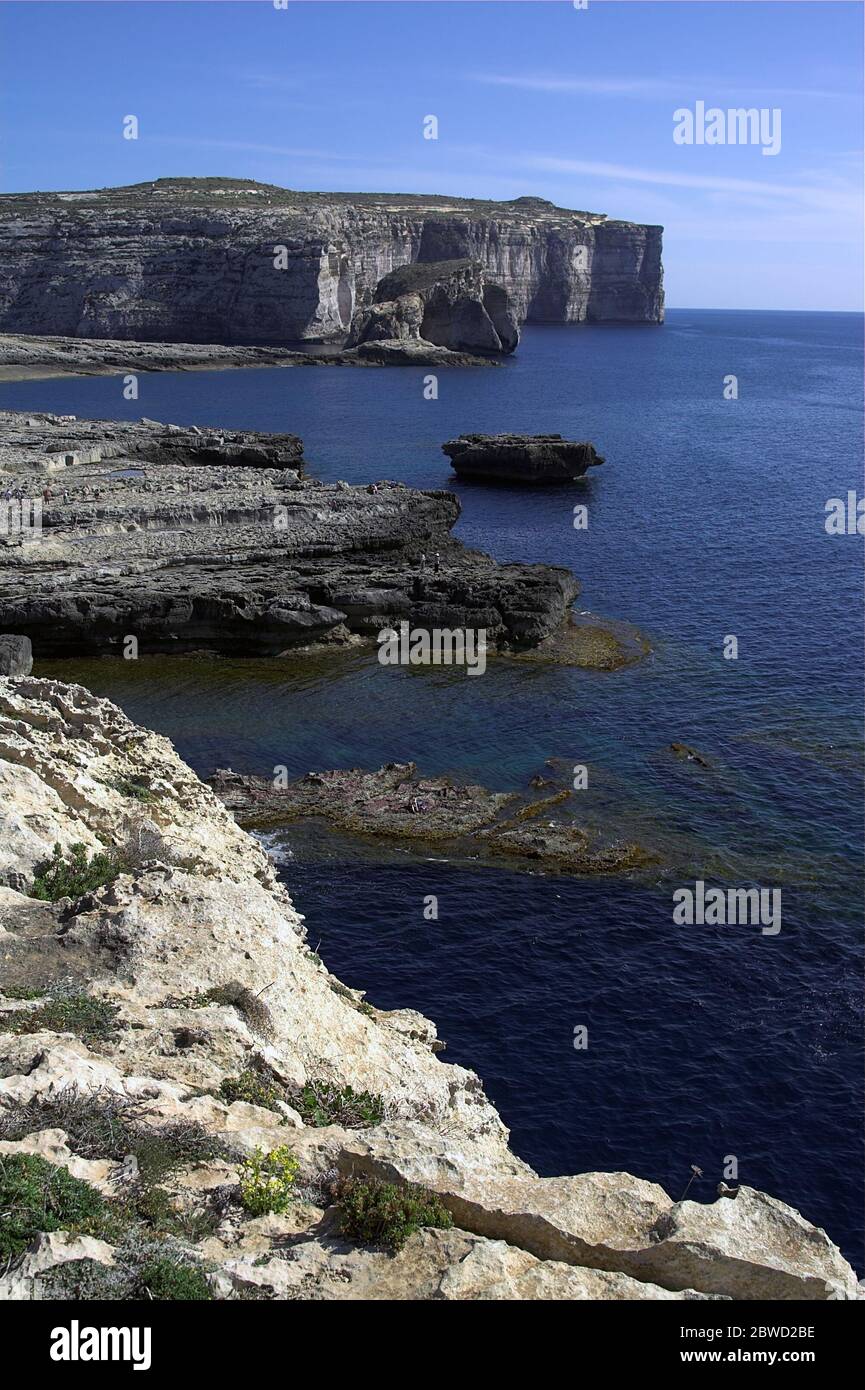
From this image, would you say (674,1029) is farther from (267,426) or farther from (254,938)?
(267,426)

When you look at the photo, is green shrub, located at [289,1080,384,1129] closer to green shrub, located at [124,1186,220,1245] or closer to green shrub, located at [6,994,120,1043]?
green shrub, located at [6,994,120,1043]

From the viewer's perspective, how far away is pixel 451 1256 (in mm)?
11422

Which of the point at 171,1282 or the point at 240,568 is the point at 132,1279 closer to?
the point at 171,1282

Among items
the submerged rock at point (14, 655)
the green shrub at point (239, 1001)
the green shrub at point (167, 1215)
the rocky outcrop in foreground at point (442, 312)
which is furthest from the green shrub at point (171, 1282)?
the rocky outcrop in foreground at point (442, 312)

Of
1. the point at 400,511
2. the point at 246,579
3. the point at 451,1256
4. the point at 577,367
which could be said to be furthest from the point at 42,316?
Result: the point at 451,1256

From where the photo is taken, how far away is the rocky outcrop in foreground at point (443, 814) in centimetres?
3288

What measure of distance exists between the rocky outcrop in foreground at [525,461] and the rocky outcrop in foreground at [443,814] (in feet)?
172

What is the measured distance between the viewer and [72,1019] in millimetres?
14953

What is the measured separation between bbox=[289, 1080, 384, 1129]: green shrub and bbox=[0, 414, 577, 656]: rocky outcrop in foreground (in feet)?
116

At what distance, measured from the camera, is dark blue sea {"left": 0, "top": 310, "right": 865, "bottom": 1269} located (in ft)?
75.7

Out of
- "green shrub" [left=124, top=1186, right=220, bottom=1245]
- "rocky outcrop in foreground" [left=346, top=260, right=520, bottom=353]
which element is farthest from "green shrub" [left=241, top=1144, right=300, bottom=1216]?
"rocky outcrop in foreground" [left=346, top=260, right=520, bottom=353]

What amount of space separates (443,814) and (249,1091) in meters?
21.0

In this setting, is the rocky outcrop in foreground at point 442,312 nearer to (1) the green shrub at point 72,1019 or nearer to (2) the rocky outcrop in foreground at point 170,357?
(2) the rocky outcrop in foreground at point 170,357
